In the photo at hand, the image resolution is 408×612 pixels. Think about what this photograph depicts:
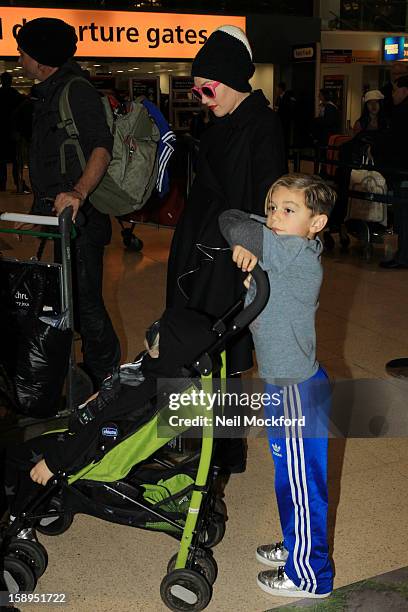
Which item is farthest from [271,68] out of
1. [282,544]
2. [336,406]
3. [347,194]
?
[282,544]

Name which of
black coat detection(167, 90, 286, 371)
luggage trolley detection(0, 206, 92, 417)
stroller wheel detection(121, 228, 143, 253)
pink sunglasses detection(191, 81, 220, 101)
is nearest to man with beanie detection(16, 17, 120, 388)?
luggage trolley detection(0, 206, 92, 417)

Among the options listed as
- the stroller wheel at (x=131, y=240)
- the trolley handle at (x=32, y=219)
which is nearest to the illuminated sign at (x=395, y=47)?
the stroller wheel at (x=131, y=240)

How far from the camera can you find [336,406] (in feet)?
13.0

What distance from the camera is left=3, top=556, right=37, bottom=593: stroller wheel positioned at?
2.36 metres

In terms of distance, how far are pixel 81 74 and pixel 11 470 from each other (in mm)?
1793

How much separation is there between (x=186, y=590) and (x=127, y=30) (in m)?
17.0

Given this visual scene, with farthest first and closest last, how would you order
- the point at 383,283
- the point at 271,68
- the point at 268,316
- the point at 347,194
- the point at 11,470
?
the point at 271,68 < the point at 347,194 < the point at 383,283 < the point at 11,470 < the point at 268,316

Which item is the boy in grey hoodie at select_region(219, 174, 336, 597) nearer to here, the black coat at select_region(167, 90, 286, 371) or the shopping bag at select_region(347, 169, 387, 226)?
the black coat at select_region(167, 90, 286, 371)

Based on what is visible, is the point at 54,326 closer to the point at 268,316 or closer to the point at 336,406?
the point at 268,316

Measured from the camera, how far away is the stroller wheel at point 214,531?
266 cm

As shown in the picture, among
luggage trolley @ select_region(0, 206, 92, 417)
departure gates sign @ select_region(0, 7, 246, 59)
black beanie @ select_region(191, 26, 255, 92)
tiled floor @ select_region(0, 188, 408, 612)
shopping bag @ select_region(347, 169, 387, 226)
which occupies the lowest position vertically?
tiled floor @ select_region(0, 188, 408, 612)

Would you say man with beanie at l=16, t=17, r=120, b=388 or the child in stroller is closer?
the child in stroller

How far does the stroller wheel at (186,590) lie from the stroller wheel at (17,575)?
0.43 metres

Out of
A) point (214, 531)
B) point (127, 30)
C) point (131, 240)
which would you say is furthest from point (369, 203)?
point (127, 30)
